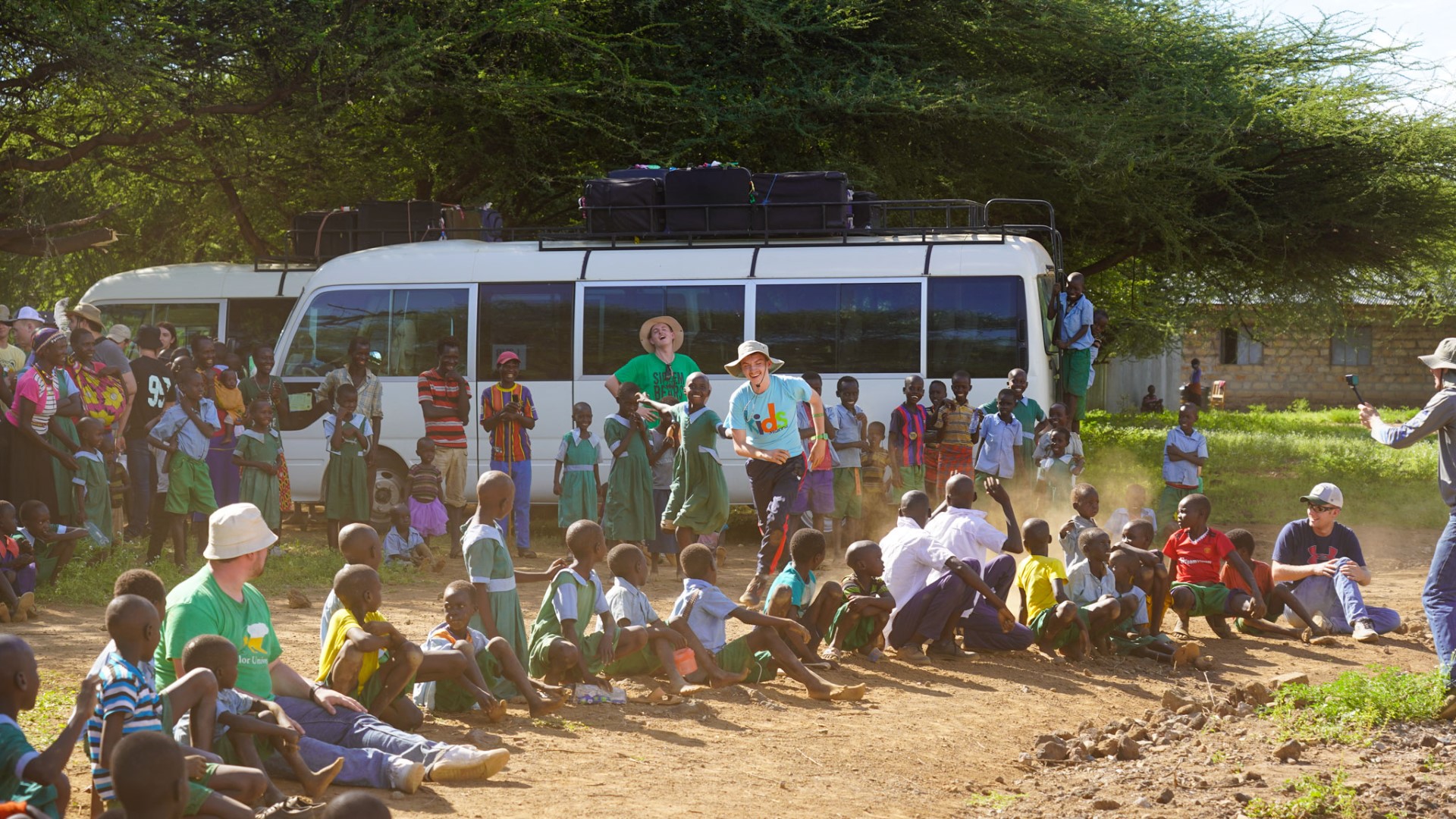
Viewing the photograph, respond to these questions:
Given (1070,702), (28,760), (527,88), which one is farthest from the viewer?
(527,88)

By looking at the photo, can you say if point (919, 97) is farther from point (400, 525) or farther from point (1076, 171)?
point (400, 525)

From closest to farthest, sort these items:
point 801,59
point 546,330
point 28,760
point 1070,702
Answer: point 28,760
point 1070,702
point 546,330
point 801,59

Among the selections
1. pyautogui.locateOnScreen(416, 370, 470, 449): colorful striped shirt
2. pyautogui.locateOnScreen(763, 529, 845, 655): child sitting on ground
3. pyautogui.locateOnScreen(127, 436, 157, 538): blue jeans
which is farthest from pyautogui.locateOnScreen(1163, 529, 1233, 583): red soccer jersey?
pyautogui.locateOnScreen(127, 436, 157, 538): blue jeans

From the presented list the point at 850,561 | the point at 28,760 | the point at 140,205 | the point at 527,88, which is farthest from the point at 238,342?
the point at 28,760

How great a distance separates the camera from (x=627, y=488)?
36.0ft

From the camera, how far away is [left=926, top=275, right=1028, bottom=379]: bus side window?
11.9 metres

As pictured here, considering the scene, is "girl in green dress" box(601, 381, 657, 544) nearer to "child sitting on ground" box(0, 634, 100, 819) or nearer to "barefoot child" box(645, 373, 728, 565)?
"barefoot child" box(645, 373, 728, 565)

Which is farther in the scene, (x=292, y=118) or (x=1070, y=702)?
(x=292, y=118)

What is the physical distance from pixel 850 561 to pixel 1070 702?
1.27 metres

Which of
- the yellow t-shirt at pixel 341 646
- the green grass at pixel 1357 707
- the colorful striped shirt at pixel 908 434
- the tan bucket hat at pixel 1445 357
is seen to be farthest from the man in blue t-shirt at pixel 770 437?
the yellow t-shirt at pixel 341 646

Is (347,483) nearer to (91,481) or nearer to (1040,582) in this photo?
(91,481)

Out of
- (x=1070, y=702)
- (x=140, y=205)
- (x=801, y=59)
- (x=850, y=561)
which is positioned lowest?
(x=1070, y=702)

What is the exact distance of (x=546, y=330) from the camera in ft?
41.9

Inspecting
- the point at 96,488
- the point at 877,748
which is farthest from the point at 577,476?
the point at 877,748
